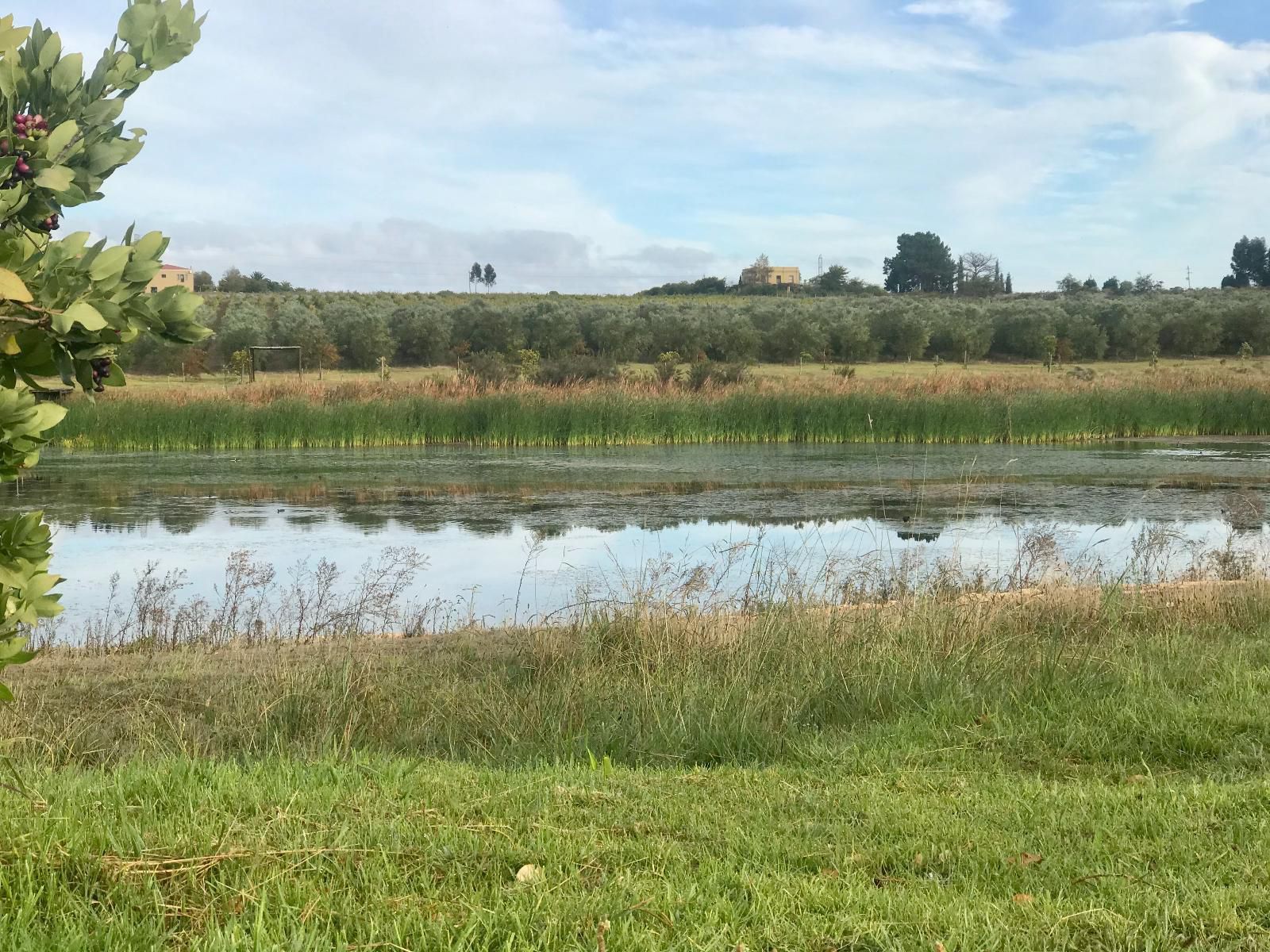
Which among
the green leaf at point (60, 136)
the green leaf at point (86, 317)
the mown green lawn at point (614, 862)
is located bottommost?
the mown green lawn at point (614, 862)

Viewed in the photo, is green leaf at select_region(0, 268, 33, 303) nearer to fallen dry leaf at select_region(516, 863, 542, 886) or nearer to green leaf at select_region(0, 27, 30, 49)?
green leaf at select_region(0, 27, 30, 49)

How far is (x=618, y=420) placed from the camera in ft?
85.4

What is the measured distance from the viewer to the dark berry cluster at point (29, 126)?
2.21 meters

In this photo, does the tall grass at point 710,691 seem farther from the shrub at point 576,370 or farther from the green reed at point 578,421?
the shrub at point 576,370

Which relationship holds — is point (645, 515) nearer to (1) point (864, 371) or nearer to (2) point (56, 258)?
(2) point (56, 258)

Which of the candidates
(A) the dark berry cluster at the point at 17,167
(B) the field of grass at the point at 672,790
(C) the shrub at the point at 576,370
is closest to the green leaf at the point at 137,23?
(A) the dark berry cluster at the point at 17,167

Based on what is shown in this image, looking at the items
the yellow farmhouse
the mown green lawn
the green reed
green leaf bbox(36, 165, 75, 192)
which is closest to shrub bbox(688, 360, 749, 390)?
the green reed

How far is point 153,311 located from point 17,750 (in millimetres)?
4038

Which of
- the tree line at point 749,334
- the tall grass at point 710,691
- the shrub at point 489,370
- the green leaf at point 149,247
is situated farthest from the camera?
the tree line at point 749,334

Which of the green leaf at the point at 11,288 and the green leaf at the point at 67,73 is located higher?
the green leaf at the point at 67,73

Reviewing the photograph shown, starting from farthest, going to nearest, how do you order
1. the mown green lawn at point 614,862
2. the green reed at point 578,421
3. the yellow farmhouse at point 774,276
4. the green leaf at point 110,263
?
the yellow farmhouse at point 774,276
the green reed at point 578,421
the mown green lawn at point 614,862
the green leaf at point 110,263

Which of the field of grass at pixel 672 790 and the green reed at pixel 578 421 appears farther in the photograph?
the green reed at pixel 578 421

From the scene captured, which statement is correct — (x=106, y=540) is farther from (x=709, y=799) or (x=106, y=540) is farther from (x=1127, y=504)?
(x=1127, y=504)

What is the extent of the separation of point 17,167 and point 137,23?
414 mm
